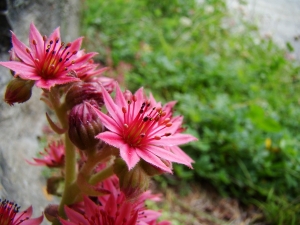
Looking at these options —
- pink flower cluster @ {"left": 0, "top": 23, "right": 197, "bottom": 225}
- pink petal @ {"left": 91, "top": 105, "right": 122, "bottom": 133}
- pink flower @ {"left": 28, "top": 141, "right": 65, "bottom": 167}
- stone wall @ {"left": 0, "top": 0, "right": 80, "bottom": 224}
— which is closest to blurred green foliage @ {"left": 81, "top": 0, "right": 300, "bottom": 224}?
stone wall @ {"left": 0, "top": 0, "right": 80, "bottom": 224}

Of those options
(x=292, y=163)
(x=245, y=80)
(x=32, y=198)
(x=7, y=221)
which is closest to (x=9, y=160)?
(x=32, y=198)

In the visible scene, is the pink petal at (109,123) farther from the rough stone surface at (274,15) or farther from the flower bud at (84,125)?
the rough stone surface at (274,15)

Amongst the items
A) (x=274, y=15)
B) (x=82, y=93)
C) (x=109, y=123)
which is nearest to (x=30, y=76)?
(x=82, y=93)

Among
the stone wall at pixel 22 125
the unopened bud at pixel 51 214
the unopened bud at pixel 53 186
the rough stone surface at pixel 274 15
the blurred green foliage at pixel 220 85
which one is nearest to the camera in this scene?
the unopened bud at pixel 51 214

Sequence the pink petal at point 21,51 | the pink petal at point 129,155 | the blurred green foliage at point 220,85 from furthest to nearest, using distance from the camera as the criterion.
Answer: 1. the blurred green foliage at point 220,85
2. the pink petal at point 21,51
3. the pink petal at point 129,155

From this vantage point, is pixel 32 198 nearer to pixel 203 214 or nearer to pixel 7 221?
pixel 7 221

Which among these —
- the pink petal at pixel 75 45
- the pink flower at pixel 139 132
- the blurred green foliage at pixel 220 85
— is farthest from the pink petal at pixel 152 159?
the blurred green foliage at pixel 220 85

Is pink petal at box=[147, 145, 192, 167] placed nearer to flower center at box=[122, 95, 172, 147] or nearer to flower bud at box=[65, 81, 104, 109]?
flower center at box=[122, 95, 172, 147]
